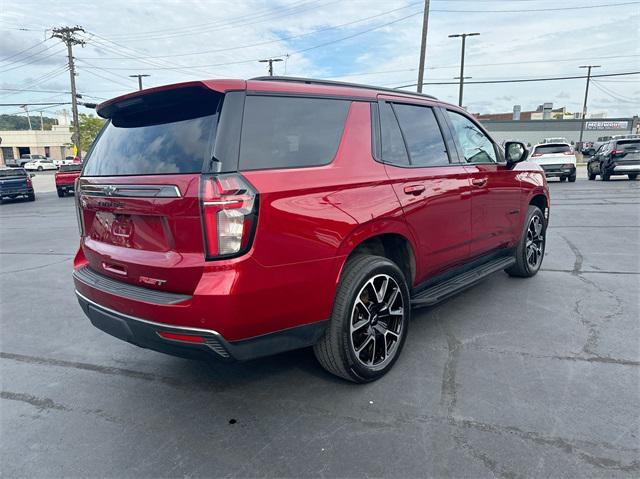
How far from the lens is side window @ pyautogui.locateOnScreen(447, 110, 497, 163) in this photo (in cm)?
398

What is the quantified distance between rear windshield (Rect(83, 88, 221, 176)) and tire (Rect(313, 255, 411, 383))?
1.17 m

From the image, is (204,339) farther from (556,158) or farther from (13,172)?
(13,172)

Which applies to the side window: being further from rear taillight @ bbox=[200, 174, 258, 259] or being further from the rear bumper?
the rear bumper

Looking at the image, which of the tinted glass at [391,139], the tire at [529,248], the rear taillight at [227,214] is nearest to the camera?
the rear taillight at [227,214]

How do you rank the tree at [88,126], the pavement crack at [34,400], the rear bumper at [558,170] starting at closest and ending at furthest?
1. the pavement crack at [34,400]
2. the rear bumper at [558,170]
3. the tree at [88,126]

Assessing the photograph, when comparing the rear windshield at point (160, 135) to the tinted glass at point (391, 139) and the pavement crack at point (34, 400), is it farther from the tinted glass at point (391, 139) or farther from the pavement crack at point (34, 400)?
the pavement crack at point (34, 400)

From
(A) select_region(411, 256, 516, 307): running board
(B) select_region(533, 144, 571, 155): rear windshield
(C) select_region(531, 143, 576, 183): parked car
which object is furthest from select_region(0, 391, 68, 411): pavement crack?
(B) select_region(533, 144, 571, 155): rear windshield

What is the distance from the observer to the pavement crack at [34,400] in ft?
9.11

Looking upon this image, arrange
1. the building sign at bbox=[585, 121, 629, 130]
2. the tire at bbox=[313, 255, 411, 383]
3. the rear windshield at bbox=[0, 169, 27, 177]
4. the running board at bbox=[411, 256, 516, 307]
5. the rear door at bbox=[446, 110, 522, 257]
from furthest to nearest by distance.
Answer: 1. the building sign at bbox=[585, 121, 629, 130]
2. the rear windshield at bbox=[0, 169, 27, 177]
3. the rear door at bbox=[446, 110, 522, 257]
4. the running board at bbox=[411, 256, 516, 307]
5. the tire at bbox=[313, 255, 411, 383]

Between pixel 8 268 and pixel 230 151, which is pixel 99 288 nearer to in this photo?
pixel 230 151

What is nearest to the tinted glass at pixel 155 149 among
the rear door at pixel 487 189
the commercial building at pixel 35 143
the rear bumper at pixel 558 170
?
the rear door at pixel 487 189

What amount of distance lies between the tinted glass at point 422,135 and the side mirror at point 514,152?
1116 millimetres

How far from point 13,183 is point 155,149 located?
68.5 feet

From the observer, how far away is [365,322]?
2.83 metres
